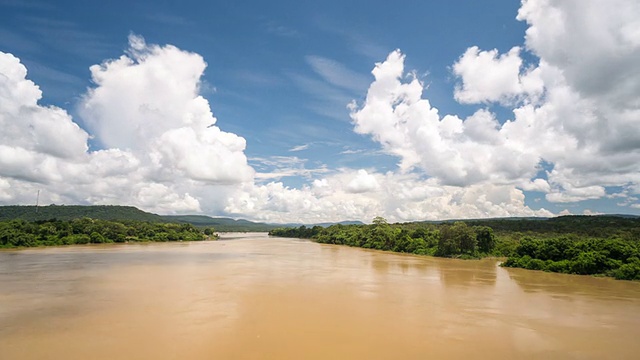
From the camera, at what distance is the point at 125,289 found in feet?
66.5

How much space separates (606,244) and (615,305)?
1403 centimetres

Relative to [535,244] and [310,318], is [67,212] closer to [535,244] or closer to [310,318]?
[310,318]

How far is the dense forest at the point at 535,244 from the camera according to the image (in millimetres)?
27953

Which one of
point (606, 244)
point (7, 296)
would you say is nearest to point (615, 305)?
point (606, 244)

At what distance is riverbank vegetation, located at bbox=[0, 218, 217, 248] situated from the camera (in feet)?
175

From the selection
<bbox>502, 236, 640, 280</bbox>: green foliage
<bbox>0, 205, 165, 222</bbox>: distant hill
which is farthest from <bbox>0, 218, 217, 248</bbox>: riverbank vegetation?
<bbox>502, 236, 640, 280</bbox>: green foliage

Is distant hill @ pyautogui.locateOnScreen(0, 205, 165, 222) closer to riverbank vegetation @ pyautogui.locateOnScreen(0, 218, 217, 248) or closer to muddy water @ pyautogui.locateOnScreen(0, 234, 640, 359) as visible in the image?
riverbank vegetation @ pyautogui.locateOnScreen(0, 218, 217, 248)

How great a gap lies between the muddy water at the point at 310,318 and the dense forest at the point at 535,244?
3396mm

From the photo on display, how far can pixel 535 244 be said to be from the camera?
112 feet

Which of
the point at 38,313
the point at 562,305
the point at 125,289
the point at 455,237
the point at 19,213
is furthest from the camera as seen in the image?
the point at 19,213

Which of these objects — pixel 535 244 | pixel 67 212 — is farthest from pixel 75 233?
pixel 67 212

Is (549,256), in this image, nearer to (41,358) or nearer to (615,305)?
(615,305)

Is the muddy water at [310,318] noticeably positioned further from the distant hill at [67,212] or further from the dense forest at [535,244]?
the distant hill at [67,212]

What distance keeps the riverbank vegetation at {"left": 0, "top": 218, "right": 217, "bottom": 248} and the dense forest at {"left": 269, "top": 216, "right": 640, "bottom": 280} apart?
4461 cm
